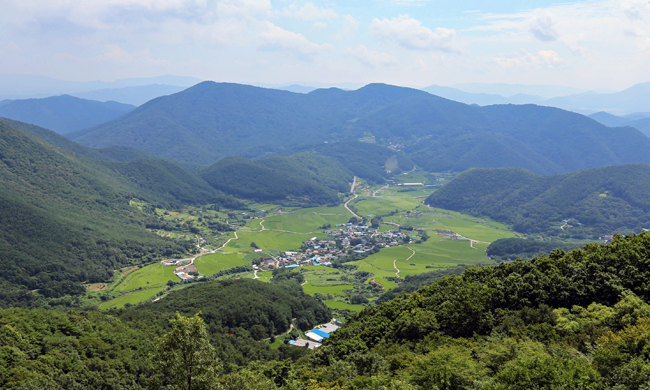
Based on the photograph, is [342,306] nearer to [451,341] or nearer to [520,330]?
[451,341]

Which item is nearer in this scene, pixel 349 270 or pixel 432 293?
pixel 432 293

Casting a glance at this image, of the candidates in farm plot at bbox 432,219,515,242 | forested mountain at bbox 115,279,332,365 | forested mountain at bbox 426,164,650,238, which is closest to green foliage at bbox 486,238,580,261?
farm plot at bbox 432,219,515,242

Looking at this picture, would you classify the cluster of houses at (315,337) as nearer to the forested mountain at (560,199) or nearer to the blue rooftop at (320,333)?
the blue rooftop at (320,333)

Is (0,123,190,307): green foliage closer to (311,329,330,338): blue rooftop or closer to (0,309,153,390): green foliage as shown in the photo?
(0,309,153,390): green foliage

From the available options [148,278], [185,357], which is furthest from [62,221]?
[185,357]

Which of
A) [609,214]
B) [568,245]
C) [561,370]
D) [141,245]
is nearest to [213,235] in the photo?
[141,245]

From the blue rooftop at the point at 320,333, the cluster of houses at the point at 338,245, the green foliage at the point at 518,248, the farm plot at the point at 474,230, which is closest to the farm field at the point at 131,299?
the cluster of houses at the point at 338,245

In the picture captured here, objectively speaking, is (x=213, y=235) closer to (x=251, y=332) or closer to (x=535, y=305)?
(x=251, y=332)
